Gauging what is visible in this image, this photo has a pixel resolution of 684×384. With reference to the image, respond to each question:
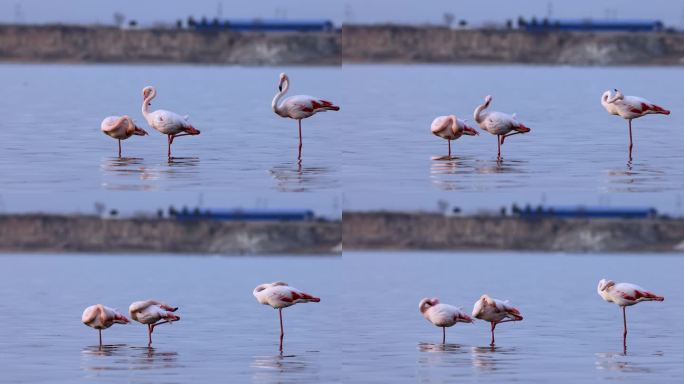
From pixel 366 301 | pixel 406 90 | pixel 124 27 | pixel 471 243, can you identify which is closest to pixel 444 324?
pixel 366 301

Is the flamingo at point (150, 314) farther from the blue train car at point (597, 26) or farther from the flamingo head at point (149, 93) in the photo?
the blue train car at point (597, 26)

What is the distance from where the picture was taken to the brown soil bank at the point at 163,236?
76.3m

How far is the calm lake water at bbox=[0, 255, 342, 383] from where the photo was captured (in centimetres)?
2344

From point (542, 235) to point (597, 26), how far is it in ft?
122

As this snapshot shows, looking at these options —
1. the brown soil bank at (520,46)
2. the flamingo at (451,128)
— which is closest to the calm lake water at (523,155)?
the flamingo at (451,128)

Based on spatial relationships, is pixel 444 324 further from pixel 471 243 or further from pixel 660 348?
pixel 471 243

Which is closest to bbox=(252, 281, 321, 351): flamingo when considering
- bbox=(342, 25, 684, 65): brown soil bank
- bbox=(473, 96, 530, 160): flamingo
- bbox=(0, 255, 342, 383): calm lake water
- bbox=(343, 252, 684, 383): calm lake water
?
bbox=(0, 255, 342, 383): calm lake water

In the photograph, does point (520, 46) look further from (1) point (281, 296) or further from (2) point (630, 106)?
(1) point (281, 296)

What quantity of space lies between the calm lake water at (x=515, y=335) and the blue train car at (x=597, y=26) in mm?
55998

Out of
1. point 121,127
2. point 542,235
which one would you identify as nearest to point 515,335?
point 121,127

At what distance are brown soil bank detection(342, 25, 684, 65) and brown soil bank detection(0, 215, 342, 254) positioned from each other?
21963 millimetres

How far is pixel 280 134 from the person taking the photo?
33.1 m

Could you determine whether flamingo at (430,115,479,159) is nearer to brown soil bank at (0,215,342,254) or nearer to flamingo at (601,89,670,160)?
flamingo at (601,89,670,160)

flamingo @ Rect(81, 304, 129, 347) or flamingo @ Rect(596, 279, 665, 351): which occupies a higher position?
flamingo @ Rect(596, 279, 665, 351)
